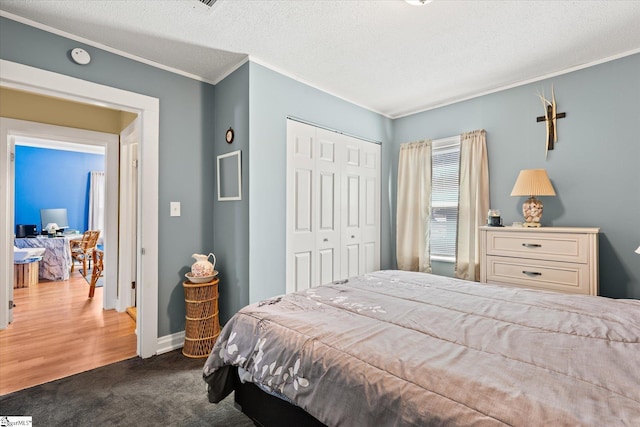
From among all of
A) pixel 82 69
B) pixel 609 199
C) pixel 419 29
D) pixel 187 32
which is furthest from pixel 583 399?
pixel 82 69

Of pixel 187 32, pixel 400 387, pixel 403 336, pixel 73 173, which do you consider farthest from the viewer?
pixel 73 173

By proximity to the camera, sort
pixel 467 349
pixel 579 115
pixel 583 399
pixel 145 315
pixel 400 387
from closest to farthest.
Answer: pixel 583 399
pixel 400 387
pixel 467 349
pixel 145 315
pixel 579 115

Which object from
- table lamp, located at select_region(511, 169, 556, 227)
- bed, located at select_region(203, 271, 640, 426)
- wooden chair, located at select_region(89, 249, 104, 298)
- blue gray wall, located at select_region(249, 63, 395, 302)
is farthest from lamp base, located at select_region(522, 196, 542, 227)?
wooden chair, located at select_region(89, 249, 104, 298)

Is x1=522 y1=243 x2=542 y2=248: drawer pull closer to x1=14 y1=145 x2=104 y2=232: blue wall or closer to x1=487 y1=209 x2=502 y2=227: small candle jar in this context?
x1=487 y1=209 x2=502 y2=227: small candle jar

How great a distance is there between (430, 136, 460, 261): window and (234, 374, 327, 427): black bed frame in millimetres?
2855

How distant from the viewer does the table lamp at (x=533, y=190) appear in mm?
2738

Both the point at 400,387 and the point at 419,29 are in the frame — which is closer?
the point at 400,387

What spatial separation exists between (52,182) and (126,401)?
6734mm

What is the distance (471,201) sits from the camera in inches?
134

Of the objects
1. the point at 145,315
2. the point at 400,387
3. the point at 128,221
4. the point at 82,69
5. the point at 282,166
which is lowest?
the point at 145,315

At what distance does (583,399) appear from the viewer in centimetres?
77

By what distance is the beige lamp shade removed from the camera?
2.73 m

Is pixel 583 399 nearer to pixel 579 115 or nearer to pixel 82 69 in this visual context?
pixel 579 115

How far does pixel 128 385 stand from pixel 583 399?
2.49 metres
